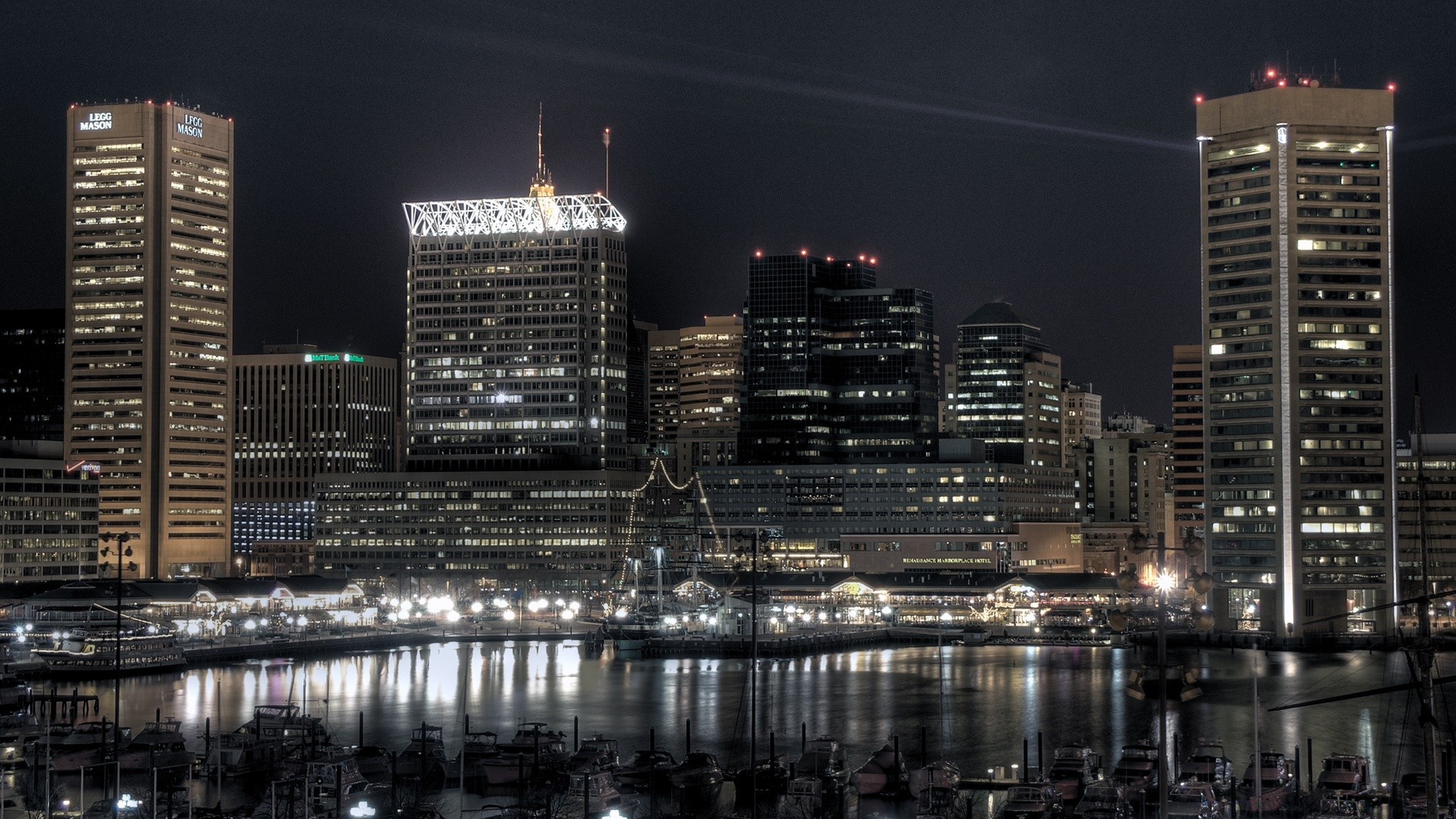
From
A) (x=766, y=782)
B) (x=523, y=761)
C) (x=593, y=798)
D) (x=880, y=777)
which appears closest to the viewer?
(x=593, y=798)

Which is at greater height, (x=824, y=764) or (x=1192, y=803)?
(x=1192, y=803)

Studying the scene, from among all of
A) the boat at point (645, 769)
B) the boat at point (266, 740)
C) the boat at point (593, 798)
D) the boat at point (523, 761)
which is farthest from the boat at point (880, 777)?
the boat at point (266, 740)

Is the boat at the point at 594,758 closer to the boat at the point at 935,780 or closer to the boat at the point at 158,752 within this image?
the boat at the point at 935,780

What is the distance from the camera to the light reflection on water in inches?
3888

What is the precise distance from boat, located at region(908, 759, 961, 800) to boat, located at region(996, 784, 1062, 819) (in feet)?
7.79

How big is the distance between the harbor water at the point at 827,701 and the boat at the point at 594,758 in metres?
4.69

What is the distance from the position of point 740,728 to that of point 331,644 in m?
72.5

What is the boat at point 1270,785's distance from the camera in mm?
71438

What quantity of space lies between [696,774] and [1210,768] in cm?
2182

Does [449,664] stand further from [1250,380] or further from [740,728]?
[1250,380]

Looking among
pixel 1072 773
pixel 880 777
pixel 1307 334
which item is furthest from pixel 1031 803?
pixel 1307 334

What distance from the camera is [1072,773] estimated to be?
76.7m

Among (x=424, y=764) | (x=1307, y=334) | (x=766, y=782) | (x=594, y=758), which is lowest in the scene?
(x=766, y=782)

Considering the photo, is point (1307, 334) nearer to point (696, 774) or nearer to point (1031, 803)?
point (696, 774)
